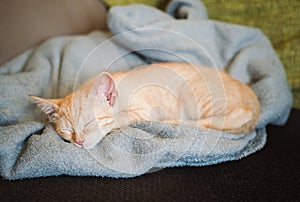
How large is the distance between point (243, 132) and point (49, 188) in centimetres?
61

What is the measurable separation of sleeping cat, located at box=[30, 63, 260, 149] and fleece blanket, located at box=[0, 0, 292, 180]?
0.15ft

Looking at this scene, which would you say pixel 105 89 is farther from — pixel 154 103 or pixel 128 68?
pixel 128 68

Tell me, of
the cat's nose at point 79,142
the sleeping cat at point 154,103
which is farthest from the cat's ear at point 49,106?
the cat's nose at point 79,142

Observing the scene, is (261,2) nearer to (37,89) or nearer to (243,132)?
(243,132)

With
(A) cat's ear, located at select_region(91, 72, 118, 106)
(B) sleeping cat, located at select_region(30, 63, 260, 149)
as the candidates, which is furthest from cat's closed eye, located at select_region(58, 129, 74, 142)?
(A) cat's ear, located at select_region(91, 72, 118, 106)

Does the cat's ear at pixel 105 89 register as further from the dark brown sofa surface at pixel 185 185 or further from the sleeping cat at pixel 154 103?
the dark brown sofa surface at pixel 185 185

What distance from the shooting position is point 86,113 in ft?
3.25

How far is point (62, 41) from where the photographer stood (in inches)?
55.1

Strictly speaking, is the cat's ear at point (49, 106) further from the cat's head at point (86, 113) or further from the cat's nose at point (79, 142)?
Result: the cat's nose at point (79, 142)

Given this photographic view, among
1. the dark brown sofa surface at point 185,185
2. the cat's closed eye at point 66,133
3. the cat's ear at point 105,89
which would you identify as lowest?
the dark brown sofa surface at point 185,185

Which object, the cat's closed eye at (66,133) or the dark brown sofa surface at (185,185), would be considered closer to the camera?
the dark brown sofa surface at (185,185)

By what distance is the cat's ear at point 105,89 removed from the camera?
3.16 feet

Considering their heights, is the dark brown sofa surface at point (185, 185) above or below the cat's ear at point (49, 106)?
below

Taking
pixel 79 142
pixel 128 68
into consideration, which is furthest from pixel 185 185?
pixel 128 68
